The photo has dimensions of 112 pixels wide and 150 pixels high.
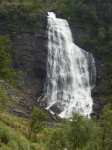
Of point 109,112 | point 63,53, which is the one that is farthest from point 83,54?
point 109,112

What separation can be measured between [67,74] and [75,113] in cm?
3639

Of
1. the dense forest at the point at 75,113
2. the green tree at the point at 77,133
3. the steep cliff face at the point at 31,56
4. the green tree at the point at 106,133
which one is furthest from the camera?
the steep cliff face at the point at 31,56

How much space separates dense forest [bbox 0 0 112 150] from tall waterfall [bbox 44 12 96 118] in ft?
16.3

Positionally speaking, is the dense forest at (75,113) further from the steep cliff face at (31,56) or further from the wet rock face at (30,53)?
the wet rock face at (30,53)

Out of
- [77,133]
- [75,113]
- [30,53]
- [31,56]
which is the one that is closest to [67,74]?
[31,56]

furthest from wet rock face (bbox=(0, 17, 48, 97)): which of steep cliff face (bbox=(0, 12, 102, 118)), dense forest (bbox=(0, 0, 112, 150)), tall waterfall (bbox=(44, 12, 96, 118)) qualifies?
tall waterfall (bbox=(44, 12, 96, 118))

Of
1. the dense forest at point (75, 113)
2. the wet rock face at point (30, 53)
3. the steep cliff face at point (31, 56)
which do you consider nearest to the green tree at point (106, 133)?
the dense forest at point (75, 113)

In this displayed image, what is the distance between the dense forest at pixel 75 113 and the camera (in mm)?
16859

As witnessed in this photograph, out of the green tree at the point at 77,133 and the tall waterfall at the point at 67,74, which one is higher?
the tall waterfall at the point at 67,74

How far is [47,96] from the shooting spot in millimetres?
49688

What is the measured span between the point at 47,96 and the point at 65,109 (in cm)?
709

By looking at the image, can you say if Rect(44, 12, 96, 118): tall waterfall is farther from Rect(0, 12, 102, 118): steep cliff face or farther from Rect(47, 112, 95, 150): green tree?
Rect(47, 112, 95, 150): green tree

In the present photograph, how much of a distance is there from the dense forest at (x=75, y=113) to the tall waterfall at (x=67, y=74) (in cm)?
497

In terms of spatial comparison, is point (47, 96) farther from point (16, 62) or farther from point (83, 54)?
point (83, 54)
